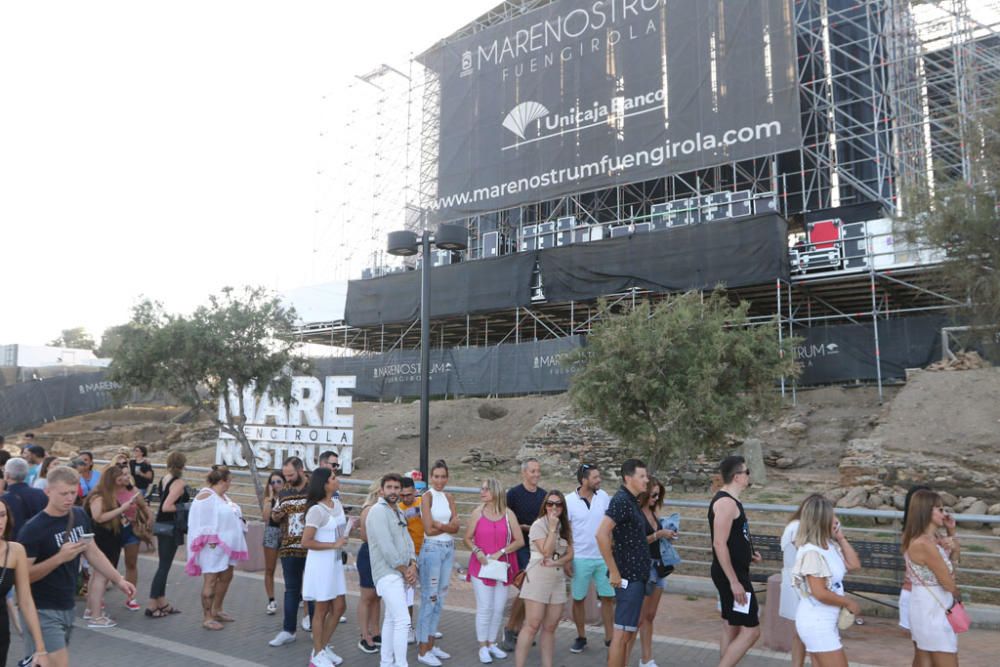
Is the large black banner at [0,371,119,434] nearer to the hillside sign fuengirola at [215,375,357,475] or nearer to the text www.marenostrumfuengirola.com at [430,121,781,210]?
the hillside sign fuengirola at [215,375,357,475]

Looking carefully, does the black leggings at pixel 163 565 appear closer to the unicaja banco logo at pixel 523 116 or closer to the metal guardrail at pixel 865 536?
the metal guardrail at pixel 865 536

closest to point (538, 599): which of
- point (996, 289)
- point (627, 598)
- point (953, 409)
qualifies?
point (627, 598)

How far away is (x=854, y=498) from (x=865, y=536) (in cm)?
197

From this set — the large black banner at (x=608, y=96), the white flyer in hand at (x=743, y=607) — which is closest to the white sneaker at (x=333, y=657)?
the white flyer in hand at (x=743, y=607)

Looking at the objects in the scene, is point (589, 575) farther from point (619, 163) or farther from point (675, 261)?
point (619, 163)

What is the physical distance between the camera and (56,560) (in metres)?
4.30

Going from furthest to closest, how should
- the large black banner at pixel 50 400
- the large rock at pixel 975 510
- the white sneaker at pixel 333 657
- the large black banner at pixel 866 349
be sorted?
the large black banner at pixel 50 400
the large black banner at pixel 866 349
the large rock at pixel 975 510
the white sneaker at pixel 333 657

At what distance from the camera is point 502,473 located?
20.6 m

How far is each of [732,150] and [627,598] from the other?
73.6ft

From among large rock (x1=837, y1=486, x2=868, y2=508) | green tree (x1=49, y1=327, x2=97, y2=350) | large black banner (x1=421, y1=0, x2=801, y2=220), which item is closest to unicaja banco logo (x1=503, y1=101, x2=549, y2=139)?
large black banner (x1=421, y1=0, x2=801, y2=220)

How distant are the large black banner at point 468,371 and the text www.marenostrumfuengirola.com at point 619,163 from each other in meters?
7.28

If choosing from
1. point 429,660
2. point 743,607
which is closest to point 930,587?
point 743,607

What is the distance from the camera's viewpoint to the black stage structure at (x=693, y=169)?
22.5m

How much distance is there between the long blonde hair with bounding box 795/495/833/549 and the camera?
4555 millimetres
